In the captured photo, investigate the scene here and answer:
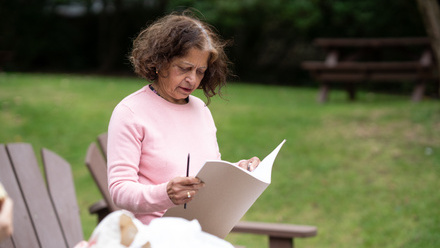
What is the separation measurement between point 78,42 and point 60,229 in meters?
15.6

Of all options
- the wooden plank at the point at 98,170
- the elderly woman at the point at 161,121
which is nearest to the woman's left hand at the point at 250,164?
the elderly woman at the point at 161,121

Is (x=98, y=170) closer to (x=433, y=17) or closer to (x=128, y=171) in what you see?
(x=128, y=171)

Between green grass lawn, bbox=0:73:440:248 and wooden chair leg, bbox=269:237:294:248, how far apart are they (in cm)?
183

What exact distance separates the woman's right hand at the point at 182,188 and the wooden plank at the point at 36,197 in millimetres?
1001

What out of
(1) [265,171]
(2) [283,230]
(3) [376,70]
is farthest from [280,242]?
(3) [376,70]

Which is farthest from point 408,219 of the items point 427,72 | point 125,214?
point 427,72

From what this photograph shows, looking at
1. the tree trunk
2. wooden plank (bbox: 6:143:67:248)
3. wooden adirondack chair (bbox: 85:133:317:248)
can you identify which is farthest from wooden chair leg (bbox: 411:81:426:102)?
wooden plank (bbox: 6:143:67:248)

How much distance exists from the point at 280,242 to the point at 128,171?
4.26ft

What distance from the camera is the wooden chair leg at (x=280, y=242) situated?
9.88 feet

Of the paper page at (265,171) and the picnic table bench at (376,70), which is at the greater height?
the paper page at (265,171)

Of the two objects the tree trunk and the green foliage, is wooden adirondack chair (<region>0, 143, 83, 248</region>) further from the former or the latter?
the green foliage

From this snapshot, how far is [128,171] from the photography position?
195 centimetres

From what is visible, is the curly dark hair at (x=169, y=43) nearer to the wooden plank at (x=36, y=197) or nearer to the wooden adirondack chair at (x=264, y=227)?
the wooden plank at (x=36, y=197)

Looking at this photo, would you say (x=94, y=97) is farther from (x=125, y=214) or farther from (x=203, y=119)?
(x=125, y=214)
